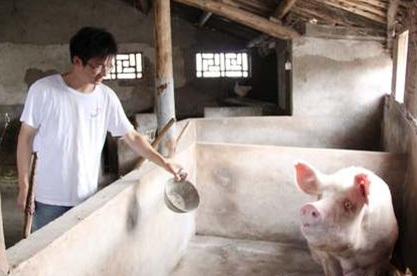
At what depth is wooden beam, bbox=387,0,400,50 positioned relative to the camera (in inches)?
203

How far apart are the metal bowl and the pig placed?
2.70 ft

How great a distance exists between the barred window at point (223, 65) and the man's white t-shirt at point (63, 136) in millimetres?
9063

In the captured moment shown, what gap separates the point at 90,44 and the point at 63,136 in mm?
509

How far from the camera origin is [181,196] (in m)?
3.45

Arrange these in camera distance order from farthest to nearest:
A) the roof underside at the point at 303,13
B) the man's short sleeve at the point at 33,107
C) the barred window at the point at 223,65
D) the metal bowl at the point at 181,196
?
the barred window at the point at 223,65 → the roof underside at the point at 303,13 → the metal bowl at the point at 181,196 → the man's short sleeve at the point at 33,107

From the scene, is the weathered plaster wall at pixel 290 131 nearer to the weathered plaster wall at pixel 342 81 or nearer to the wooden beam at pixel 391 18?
the weathered plaster wall at pixel 342 81

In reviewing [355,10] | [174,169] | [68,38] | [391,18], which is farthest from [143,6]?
[174,169]

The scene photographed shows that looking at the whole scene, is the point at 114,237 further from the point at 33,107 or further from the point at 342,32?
the point at 342,32

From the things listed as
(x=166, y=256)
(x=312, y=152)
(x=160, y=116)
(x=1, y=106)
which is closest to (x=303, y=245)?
(x=312, y=152)

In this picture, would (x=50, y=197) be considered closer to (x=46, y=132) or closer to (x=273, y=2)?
(x=46, y=132)

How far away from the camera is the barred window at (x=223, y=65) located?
11.5 meters

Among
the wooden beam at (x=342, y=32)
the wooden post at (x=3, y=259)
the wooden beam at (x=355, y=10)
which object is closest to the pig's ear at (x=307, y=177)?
the wooden post at (x=3, y=259)

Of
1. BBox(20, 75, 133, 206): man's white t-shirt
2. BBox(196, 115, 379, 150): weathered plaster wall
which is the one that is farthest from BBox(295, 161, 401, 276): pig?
BBox(196, 115, 379, 150): weathered plaster wall

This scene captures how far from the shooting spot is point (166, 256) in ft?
13.1
